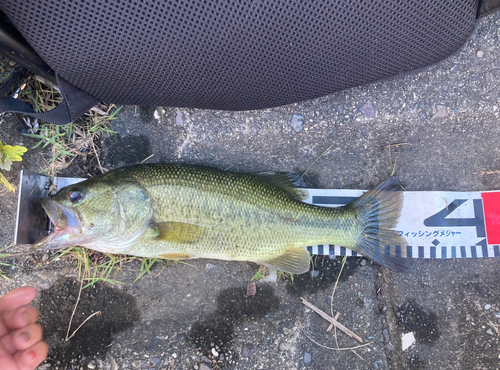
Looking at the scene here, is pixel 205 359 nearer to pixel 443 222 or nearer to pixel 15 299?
pixel 15 299

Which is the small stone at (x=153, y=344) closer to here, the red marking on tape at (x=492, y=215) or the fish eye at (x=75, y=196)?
the fish eye at (x=75, y=196)

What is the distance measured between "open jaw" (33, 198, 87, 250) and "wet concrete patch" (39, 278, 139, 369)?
26.6 inches

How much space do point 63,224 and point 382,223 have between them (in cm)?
264

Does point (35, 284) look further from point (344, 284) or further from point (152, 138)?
point (344, 284)

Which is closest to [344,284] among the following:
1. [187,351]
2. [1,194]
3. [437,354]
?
[437,354]

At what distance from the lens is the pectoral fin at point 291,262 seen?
8.93ft

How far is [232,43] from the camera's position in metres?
2.13

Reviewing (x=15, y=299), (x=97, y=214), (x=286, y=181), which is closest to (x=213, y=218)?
(x=286, y=181)

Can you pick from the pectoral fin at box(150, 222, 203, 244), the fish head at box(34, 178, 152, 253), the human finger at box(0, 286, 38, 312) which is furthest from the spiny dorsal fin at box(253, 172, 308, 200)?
the human finger at box(0, 286, 38, 312)

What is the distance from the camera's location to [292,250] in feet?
8.98


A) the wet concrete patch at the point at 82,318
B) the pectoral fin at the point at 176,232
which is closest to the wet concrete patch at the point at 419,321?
the pectoral fin at the point at 176,232

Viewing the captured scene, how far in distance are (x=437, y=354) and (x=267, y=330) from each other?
5.37ft

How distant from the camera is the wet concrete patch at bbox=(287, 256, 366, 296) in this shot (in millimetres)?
2951

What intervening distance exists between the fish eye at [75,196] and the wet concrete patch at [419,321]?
3.01 metres
